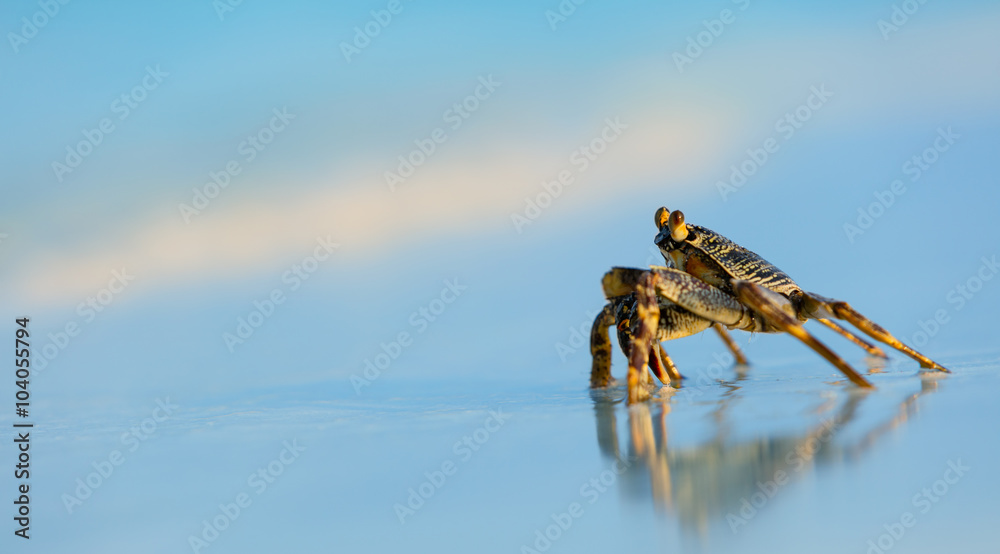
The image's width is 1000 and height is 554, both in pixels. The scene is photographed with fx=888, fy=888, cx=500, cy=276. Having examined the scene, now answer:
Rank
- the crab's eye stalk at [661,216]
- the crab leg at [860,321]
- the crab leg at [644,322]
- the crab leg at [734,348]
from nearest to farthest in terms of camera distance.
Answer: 1. the crab leg at [644,322]
2. the crab leg at [860,321]
3. the crab's eye stalk at [661,216]
4. the crab leg at [734,348]

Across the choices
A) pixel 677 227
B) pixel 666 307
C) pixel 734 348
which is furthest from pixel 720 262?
pixel 734 348

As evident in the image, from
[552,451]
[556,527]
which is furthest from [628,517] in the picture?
[552,451]

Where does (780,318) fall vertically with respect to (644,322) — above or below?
below

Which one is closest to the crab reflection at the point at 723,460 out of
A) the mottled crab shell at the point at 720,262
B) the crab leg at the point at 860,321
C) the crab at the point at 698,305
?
the crab at the point at 698,305

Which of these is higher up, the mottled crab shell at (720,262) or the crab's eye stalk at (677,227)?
the crab's eye stalk at (677,227)

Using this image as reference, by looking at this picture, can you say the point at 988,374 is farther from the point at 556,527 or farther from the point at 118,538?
the point at 118,538

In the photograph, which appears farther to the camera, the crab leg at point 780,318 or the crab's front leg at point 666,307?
the crab's front leg at point 666,307

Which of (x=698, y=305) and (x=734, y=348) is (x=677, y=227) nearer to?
(x=698, y=305)

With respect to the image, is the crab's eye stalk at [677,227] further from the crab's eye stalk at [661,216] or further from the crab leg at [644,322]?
the crab leg at [644,322]
